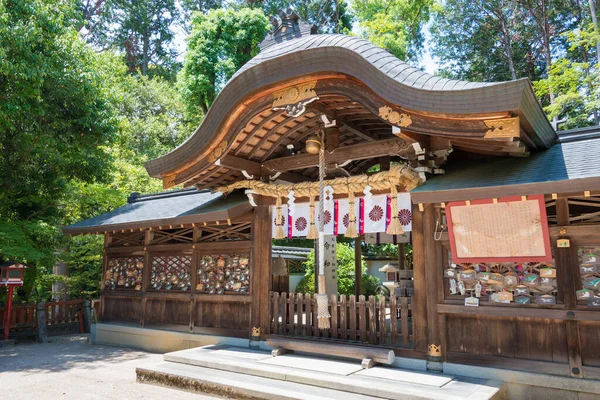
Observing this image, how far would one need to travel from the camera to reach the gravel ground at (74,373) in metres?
6.30

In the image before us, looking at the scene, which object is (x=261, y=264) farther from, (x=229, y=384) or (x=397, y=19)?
(x=397, y=19)

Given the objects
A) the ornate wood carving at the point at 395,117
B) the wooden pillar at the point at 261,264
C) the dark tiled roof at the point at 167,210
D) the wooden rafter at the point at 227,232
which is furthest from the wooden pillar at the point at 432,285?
the wooden rafter at the point at 227,232

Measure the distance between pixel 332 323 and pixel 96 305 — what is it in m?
7.93

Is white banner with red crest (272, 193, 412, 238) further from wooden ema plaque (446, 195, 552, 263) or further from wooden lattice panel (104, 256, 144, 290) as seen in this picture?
wooden lattice panel (104, 256, 144, 290)

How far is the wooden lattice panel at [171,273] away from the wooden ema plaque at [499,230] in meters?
5.82

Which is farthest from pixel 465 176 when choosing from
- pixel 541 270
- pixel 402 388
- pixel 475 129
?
pixel 402 388

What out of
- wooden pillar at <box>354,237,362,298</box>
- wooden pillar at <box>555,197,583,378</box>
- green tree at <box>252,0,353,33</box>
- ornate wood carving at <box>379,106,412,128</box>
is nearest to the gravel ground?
ornate wood carving at <box>379,106,412,128</box>

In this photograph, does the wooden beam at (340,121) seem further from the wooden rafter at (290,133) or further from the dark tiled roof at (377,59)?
the dark tiled roof at (377,59)

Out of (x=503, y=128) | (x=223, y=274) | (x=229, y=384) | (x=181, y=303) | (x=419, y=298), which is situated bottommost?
(x=229, y=384)

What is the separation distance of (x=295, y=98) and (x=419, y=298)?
3582 mm

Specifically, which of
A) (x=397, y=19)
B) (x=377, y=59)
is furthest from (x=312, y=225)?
(x=397, y=19)

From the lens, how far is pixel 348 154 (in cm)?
723

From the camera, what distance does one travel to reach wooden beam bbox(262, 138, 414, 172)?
6727 millimetres

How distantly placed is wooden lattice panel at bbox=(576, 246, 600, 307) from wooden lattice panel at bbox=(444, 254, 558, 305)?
0.30 m
